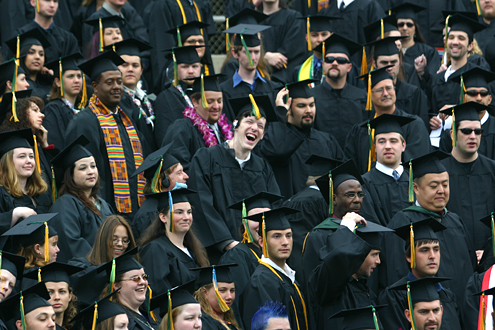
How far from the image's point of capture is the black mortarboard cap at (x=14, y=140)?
296 inches

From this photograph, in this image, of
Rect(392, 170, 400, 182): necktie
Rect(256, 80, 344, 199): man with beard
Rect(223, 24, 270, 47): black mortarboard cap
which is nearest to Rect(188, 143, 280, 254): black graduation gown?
Rect(256, 80, 344, 199): man with beard

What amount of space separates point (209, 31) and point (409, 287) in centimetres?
596

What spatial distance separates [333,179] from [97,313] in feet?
7.85

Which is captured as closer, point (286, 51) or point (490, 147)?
point (490, 147)

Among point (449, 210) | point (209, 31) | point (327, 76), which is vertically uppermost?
point (209, 31)

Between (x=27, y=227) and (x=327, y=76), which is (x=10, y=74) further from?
(x=327, y=76)

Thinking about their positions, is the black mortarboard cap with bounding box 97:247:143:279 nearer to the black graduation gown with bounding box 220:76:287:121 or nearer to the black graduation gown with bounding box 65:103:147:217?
the black graduation gown with bounding box 65:103:147:217

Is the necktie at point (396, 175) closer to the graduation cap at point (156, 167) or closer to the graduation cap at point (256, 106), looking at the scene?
the graduation cap at point (256, 106)

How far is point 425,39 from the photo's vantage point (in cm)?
1291

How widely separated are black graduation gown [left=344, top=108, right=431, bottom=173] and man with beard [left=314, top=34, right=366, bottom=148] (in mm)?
443

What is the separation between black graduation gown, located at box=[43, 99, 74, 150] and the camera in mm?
8820

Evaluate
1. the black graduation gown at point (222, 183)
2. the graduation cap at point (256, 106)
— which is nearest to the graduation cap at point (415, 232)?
the black graduation gown at point (222, 183)

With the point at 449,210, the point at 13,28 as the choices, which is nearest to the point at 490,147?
the point at 449,210

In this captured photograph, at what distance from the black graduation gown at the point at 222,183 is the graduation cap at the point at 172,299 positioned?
1498 millimetres
